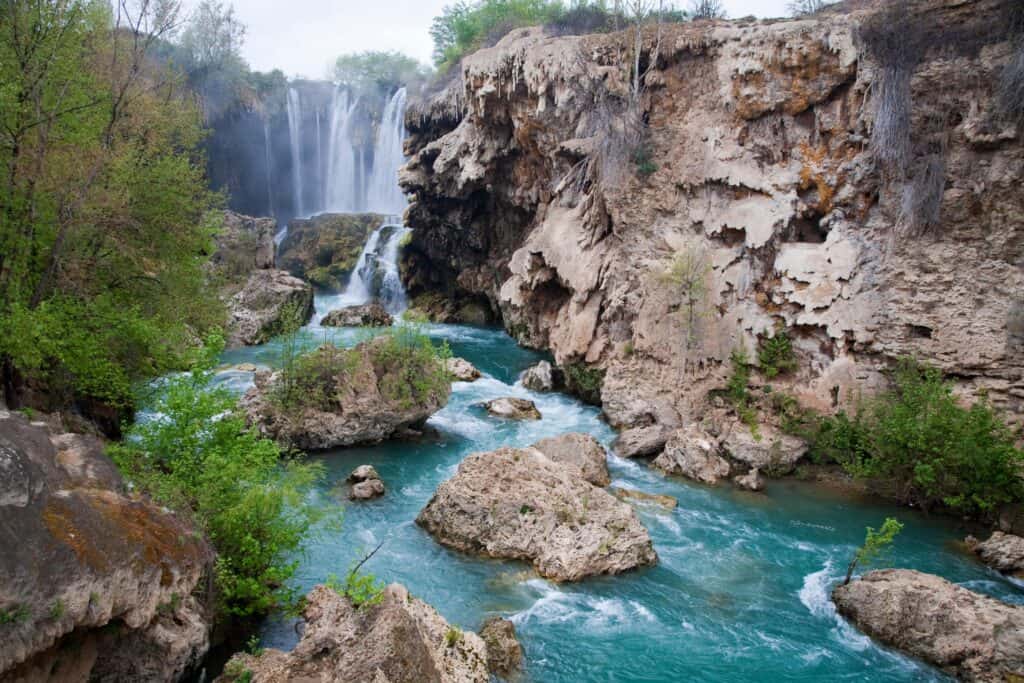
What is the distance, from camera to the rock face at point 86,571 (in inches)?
169

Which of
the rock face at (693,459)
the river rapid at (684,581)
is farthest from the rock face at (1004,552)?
the rock face at (693,459)

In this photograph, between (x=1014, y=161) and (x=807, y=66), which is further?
(x=807, y=66)

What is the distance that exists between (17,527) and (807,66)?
17168 mm

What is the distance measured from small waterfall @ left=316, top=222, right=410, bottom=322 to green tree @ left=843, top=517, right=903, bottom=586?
26250 mm

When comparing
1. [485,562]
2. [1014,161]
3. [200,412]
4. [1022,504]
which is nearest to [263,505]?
[200,412]

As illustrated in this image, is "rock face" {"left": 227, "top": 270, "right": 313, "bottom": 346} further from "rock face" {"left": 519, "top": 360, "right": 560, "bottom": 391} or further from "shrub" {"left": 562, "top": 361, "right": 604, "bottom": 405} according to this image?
"shrub" {"left": 562, "top": 361, "right": 604, "bottom": 405}

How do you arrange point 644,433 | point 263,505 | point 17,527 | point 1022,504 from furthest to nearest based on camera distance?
point 644,433
point 1022,504
point 263,505
point 17,527

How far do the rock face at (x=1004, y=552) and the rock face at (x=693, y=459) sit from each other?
4.56m

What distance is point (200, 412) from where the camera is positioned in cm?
786

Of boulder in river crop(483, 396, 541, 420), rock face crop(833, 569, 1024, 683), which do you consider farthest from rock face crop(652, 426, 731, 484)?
rock face crop(833, 569, 1024, 683)

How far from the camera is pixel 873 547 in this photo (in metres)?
9.05

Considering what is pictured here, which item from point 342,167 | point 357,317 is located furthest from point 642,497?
point 342,167

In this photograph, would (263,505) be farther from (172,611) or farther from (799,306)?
(799,306)

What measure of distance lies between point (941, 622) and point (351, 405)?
11277 millimetres
